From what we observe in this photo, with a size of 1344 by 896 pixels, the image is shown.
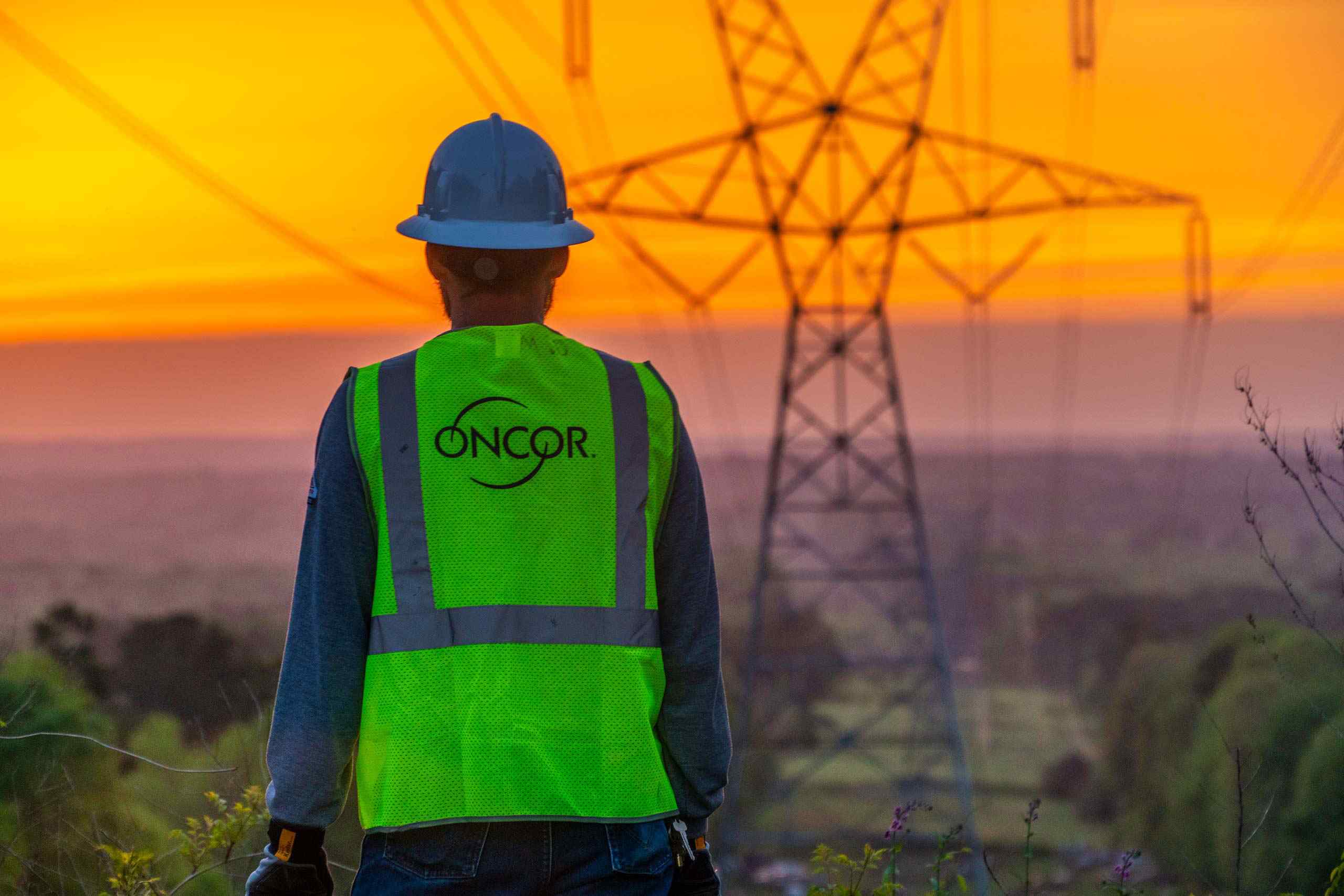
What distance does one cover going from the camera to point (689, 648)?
216cm

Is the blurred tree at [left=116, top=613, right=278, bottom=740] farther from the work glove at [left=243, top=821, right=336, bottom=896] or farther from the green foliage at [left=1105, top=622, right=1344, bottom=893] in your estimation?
the green foliage at [left=1105, top=622, right=1344, bottom=893]

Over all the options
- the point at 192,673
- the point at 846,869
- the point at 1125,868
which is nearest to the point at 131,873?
the point at 846,869

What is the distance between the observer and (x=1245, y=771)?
4129mm

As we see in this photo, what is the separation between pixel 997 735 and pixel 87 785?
34.6 meters

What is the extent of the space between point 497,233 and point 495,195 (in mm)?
103

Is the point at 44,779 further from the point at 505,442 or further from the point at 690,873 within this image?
the point at 505,442

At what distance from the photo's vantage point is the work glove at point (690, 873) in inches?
83.0

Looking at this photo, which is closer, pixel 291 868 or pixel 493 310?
pixel 291 868

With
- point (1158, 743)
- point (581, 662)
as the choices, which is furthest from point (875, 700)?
point (581, 662)

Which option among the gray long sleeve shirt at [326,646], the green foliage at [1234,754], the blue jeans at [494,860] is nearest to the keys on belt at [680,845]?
the blue jeans at [494,860]

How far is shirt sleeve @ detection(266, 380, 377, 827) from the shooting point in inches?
77.7

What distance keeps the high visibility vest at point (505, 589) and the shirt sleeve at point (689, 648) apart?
0.27ft

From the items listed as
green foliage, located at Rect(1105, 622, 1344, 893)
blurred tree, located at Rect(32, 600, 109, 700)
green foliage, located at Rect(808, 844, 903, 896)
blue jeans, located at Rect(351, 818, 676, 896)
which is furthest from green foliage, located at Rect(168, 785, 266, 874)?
green foliage, located at Rect(1105, 622, 1344, 893)

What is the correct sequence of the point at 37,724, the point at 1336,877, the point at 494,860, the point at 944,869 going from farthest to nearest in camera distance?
the point at 37,724
the point at 944,869
the point at 1336,877
the point at 494,860
